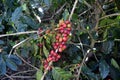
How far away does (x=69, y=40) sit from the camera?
139 cm

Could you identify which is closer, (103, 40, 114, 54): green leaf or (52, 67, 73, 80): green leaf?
(52, 67, 73, 80): green leaf

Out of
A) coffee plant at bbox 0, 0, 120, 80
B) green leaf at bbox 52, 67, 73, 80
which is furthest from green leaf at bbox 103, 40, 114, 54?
green leaf at bbox 52, 67, 73, 80

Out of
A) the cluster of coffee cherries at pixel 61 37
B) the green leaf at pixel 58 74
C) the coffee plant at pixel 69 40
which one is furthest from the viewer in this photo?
the coffee plant at pixel 69 40

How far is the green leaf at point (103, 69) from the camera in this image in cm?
139

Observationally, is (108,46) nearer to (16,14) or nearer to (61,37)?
(61,37)

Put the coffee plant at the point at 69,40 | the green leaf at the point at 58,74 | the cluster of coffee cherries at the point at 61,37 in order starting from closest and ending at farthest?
the cluster of coffee cherries at the point at 61,37, the green leaf at the point at 58,74, the coffee plant at the point at 69,40

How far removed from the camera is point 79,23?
1.39m

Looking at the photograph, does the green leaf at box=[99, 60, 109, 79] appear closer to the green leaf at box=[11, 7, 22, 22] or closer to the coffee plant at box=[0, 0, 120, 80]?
the coffee plant at box=[0, 0, 120, 80]

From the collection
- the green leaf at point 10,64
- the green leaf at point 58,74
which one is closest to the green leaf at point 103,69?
the green leaf at point 58,74

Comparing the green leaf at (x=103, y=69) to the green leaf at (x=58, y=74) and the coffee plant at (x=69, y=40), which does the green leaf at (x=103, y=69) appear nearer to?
the coffee plant at (x=69, y=40)

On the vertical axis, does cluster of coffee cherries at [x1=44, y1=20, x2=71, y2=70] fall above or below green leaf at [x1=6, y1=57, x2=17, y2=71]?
above

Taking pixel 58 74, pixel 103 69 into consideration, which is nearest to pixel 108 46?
pixel 103 69

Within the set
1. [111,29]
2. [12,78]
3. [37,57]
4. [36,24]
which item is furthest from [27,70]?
[111,29]

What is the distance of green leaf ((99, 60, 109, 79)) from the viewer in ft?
4.56
